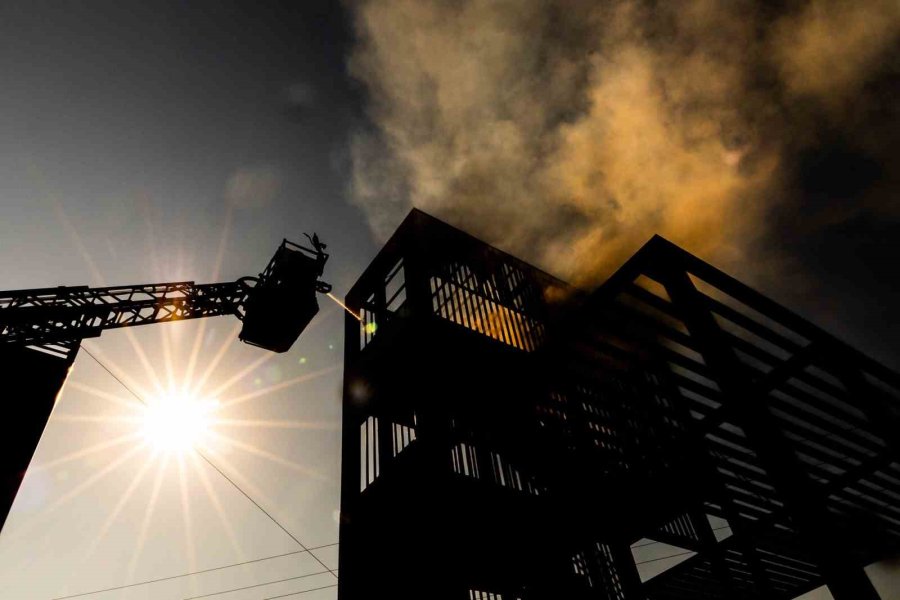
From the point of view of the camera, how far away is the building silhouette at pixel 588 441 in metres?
5.38

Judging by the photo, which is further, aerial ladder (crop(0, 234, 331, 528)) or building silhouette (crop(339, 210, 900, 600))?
aerial ladder (crop(0, 234, 331, 528))

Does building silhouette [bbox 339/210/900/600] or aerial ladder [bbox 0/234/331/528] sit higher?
aerial ladder [bbox 0/234/331/528]

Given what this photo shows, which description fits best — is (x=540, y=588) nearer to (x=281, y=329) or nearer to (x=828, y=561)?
(x=828, y=561)

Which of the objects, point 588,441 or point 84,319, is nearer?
point 588,441

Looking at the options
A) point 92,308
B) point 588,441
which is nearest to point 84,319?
point 92,308

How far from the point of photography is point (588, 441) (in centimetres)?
753

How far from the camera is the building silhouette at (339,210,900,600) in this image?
5375mm

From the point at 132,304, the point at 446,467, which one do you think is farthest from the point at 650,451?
the point at 132,304

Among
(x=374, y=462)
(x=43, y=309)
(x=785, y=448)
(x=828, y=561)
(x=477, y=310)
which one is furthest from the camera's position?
(x=43, y=309)

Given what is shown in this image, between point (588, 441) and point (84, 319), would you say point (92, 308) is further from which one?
point (588, 441)

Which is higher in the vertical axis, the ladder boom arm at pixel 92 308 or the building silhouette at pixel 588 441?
the ladder boom arm at pixel 92 308

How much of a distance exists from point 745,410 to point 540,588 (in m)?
5.44

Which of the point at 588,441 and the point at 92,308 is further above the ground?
the point at 92,308

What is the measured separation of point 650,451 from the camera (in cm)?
792
